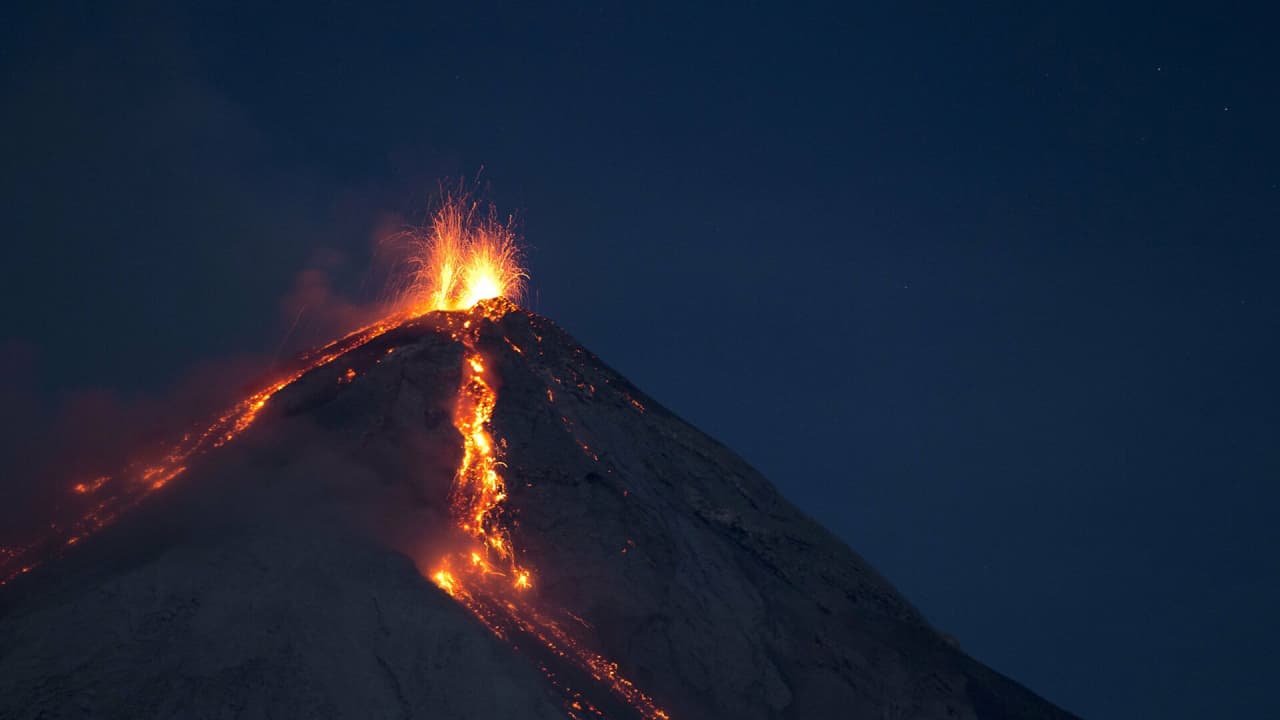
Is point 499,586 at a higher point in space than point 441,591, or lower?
higher

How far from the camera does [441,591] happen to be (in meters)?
16.5

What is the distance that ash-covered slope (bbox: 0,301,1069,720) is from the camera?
45.5 feet

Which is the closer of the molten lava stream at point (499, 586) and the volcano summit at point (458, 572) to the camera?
the volcano summit at point (458, 572)

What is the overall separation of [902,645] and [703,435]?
826 cm

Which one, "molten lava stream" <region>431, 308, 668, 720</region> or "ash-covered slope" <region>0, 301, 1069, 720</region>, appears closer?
"ash-covered slope" <region>0, 301, 1069, 720</region>

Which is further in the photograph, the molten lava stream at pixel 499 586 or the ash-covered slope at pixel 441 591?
the molten lava stream at pixel 499 586

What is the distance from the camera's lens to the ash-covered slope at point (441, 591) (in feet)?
45.5

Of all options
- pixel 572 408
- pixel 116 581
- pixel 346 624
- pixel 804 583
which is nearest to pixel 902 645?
pixel 804 583

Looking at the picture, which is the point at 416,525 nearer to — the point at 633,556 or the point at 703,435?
the point at 633,556

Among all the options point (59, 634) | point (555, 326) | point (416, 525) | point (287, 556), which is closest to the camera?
point (59, 634)

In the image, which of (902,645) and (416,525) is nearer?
(416,525)

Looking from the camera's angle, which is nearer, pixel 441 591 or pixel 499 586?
pixel 441 591

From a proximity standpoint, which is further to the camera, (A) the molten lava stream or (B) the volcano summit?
(A) the molten lava stream

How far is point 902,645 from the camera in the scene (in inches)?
917
